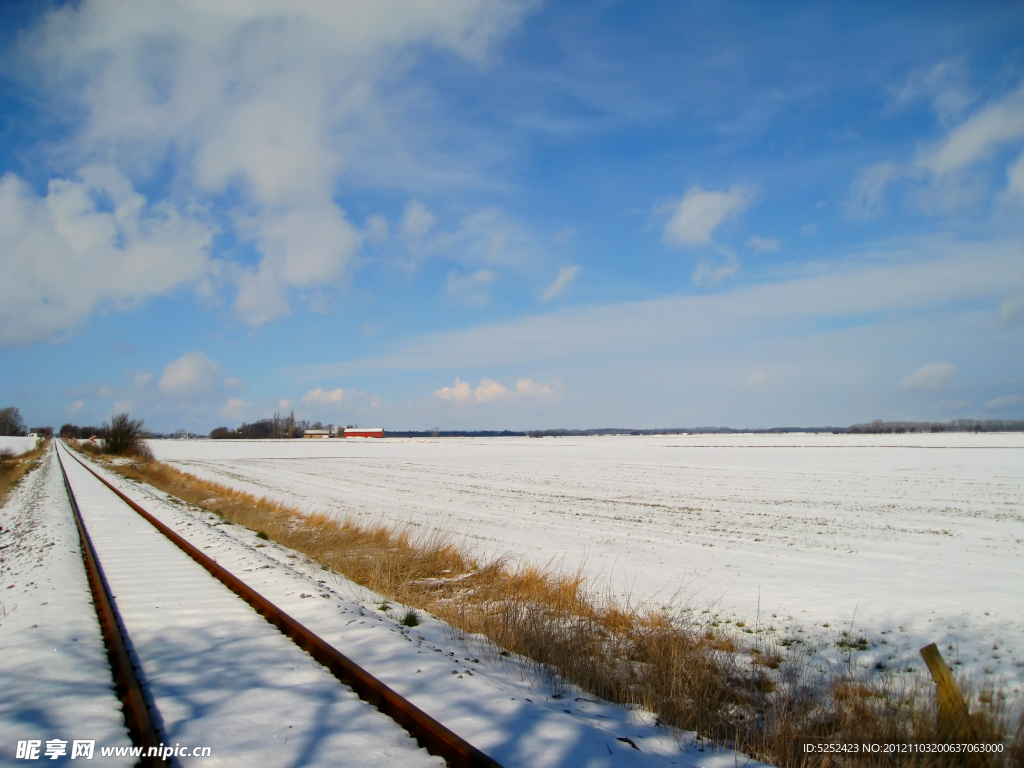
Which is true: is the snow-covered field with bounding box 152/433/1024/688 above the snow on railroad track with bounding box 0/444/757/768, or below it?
below

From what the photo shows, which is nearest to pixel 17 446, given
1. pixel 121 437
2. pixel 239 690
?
pixel 121 437

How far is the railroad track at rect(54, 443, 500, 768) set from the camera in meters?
4.07

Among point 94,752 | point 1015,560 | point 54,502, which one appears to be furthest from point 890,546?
point 54,502

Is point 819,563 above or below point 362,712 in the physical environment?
below

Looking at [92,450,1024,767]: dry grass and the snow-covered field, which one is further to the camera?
the snow-covered field

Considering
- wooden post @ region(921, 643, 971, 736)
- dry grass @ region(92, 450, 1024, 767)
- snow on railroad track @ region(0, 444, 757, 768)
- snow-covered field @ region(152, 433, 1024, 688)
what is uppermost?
wooden post @ region(921, 643, 971, 736)

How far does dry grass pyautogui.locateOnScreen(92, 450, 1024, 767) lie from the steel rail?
11.6 feet

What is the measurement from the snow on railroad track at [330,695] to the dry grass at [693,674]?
51cm

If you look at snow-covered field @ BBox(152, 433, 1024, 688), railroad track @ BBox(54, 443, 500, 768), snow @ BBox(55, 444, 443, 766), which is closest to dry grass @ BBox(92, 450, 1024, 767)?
snow-covered field @ BBox(152, 433, 1024, 688)

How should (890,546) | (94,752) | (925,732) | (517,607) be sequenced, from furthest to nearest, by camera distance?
(890,546)
(517,607)
(925,732)
(94,752)

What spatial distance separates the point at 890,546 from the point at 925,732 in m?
14.4

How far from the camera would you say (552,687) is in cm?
590

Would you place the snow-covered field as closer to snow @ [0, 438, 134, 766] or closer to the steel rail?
the steel rail

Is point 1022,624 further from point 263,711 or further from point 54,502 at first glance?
point 54,502
